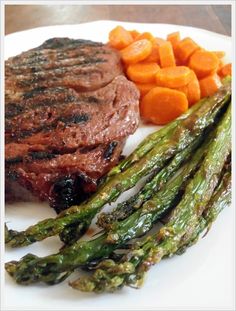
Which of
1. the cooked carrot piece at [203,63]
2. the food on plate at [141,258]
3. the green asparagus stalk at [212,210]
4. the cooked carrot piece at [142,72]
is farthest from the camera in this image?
the cooked carrot piece at [203,63]

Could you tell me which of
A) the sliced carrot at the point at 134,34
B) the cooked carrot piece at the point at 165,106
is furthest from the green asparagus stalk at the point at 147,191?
the sliced carrot at the point at 134,34

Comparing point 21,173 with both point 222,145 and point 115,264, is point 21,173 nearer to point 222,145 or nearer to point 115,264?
point 115,264

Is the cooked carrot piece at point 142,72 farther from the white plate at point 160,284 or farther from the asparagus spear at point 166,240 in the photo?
the white plate at point 160,284

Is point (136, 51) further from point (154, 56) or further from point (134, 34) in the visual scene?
point (134, 34)

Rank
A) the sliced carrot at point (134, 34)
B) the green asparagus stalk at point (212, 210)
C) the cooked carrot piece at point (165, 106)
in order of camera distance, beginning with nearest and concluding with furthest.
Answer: the green asparagus stalk at point (212, 210) < the cooked carrot piece at point (165, 106) < the sliced carrot at point (134, 34)

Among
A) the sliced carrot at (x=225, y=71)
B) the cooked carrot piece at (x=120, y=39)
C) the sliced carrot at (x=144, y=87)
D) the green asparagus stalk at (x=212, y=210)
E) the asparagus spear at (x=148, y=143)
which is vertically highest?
the cooked carrot piece at (x=120, y=39)

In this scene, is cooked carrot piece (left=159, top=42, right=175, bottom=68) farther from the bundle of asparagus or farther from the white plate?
the white plate

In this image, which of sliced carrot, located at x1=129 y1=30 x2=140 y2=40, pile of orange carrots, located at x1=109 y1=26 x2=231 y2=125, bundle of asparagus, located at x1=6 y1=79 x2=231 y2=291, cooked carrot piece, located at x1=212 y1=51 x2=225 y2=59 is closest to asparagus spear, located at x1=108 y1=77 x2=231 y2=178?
bundle of asparagus, located at x1=6 y1=79 x2=231 y2=291

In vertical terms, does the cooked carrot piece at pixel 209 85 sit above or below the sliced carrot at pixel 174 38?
below

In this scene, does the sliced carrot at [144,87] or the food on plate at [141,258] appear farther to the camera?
the sliced carrot at [144,87]
